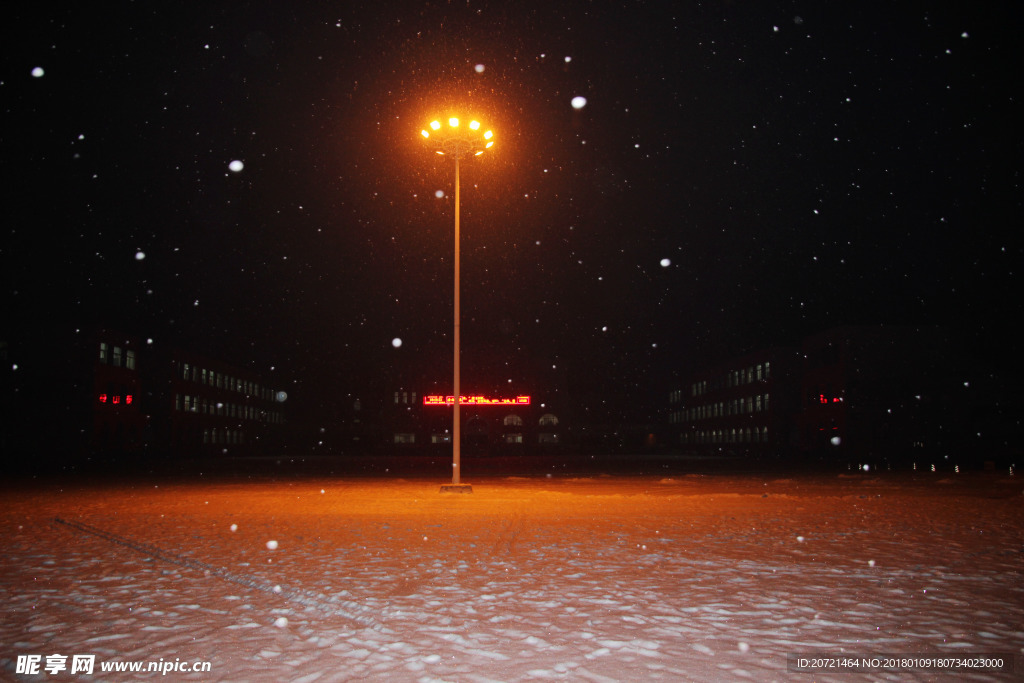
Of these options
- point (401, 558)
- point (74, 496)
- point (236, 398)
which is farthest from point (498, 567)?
point (236, 398)

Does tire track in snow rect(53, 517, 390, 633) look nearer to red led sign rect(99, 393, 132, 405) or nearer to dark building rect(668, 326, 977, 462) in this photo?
red led sign rect(99, 393, 132, 405)

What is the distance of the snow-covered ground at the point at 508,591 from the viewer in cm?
539

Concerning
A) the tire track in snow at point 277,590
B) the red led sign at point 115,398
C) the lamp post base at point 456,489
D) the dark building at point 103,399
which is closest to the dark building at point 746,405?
the lamp post base at point 456,489

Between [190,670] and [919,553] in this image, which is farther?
[919,553]

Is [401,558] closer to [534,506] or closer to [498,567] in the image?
[498,567]

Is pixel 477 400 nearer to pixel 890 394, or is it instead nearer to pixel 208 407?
pixel 208 407

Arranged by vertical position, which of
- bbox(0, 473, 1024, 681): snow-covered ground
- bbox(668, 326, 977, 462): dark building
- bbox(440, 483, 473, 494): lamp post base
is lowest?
bbox(440, 483, 473, 494): lamp post base

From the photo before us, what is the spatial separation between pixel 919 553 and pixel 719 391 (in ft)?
264

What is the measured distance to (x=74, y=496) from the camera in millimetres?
20125

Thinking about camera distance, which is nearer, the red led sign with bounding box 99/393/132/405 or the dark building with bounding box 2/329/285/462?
the dark building with bounding box 2/329/285/462

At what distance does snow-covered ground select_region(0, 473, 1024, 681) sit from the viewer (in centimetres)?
539

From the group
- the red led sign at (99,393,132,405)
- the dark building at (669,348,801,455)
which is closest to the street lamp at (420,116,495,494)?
the red led sign at (99,393,132,405)

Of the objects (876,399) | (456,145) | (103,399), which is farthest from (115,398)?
(876,399)

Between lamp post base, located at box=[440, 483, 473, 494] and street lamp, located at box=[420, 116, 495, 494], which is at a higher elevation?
street lamp, located at box=[420, 116, 495, 494]
